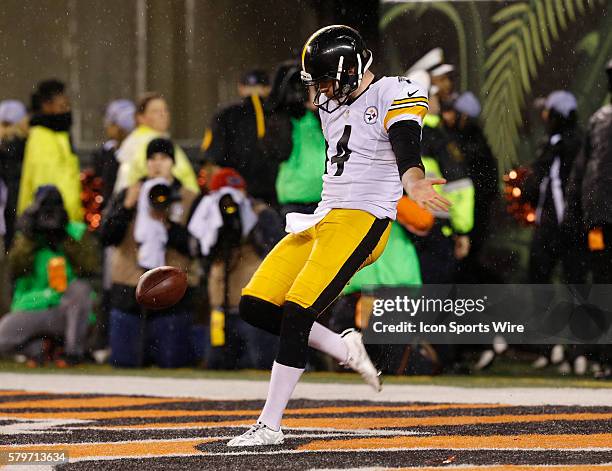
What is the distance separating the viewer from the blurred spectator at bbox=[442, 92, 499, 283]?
10969 millimetres

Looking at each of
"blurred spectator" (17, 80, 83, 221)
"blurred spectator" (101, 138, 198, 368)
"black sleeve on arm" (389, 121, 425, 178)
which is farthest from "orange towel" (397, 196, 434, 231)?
"black sleeve on arm" (389, 121, 425, 178)

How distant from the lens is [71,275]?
1153cm

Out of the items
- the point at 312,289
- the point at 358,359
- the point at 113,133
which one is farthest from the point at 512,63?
the point at 312,289

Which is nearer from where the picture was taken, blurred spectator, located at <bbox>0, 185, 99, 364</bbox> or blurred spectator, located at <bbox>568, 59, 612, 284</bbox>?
blurred spectator, located at <bbox>568, 59, 612, 284</bbox>

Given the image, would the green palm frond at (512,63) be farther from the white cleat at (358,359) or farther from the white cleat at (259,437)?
the white cleat at (259,437)

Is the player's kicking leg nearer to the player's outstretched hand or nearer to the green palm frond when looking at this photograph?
the player's outstretched hand

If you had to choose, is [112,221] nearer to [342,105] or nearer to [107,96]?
[107,96]

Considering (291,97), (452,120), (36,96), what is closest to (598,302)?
(452,120)

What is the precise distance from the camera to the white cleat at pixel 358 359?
6930 millimetres

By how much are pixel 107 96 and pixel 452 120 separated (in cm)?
381

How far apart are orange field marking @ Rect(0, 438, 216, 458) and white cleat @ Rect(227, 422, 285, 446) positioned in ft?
0.57

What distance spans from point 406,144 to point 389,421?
1604 millimetres

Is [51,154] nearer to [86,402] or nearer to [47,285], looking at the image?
[47,285]

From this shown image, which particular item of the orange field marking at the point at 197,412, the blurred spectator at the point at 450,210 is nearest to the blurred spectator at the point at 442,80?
the blurred spectator at the point at 450,210
